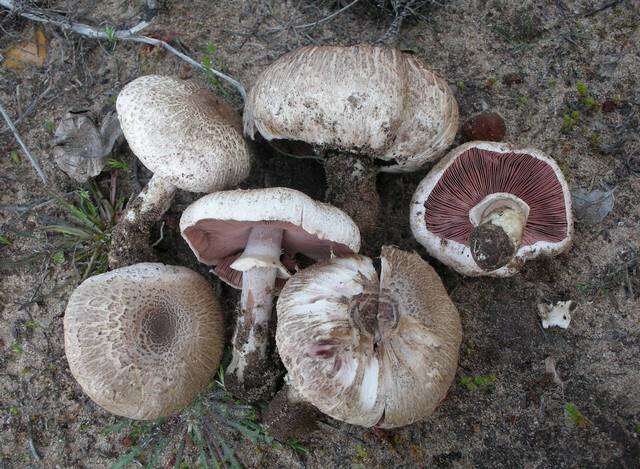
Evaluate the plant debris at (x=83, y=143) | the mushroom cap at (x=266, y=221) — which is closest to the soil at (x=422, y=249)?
the plant debris at (x=83, y=143)

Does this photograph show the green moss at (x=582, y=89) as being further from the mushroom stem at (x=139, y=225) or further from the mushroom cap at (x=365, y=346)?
the mushroom stem at (x=139, y=225)

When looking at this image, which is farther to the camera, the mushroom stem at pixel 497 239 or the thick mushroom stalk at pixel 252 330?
the thick mushroom stalk at pixel 252 330

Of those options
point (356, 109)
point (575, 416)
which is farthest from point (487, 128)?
point (575, 416)

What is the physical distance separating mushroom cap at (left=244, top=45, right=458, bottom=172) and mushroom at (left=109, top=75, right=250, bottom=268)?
0.93 feet

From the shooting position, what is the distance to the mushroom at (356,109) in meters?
2.82

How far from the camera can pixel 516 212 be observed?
312 cm

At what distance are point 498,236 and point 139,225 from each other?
2.29 metres

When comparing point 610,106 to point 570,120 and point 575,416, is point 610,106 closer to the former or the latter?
point 570,120

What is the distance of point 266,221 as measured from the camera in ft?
9.16

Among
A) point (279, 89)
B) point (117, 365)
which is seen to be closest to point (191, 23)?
point (279, 89)

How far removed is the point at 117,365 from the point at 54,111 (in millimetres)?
2108

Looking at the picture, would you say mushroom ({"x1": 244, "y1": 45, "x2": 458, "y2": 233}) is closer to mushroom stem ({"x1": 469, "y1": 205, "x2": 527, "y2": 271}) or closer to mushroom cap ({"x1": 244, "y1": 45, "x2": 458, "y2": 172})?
mushroom cap ({"x1": 244, "y1": 45, "x2": 458, "y2": 172})

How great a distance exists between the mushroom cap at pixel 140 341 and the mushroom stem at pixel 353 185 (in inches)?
44.5

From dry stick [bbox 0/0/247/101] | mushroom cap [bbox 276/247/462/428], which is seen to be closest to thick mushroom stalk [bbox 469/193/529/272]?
mushroom cap [bbox 276/247/462/428]
